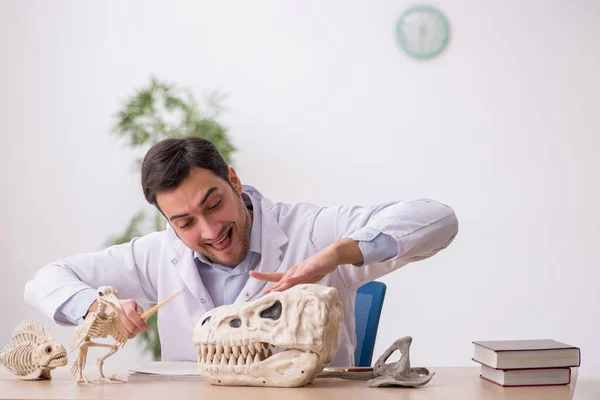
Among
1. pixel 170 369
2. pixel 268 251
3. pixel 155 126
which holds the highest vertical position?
pixel 155 126

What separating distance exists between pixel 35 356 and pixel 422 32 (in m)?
3.21

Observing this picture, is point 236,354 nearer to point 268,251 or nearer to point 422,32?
point 268,251

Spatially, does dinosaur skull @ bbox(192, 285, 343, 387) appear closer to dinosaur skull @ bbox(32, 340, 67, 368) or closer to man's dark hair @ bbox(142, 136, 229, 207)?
dinosaur skull @ bbox(32, 340, 67, 368)

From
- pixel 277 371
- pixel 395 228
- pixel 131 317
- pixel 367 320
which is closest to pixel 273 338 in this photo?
pixel 277 371

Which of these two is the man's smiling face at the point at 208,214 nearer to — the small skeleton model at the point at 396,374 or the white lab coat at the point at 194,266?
the white lab coat at the point at 194,266

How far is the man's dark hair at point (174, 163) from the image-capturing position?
82.0 inches

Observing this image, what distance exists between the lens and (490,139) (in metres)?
4.39

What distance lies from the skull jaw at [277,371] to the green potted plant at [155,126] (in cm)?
238

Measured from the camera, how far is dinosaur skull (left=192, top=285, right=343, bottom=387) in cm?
163

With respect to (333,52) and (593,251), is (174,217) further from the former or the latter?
(593,251)

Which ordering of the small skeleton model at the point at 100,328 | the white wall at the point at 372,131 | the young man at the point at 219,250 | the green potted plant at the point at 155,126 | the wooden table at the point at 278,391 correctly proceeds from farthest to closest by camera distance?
the white wall at the point at 372,131, the green potted plant at the point at 155,126, the young man at the point at 219,250, the small skeleton model at the point at 100,328, the wooden table at the point at 278,391

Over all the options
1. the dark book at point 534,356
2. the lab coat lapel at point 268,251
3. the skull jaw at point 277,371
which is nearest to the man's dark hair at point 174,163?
the lab coat lapel at point 268,251

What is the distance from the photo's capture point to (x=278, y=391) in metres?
1.59

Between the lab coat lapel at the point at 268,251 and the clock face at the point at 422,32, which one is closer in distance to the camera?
the lab coat lapel at the point at 268,251
